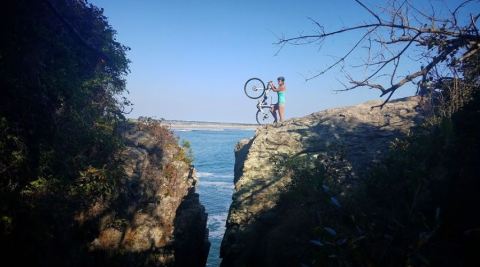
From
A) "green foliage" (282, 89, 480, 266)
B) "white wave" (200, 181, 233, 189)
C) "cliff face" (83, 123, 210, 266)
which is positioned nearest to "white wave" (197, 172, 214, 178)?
"white wave" (200, 181, 233, 189)

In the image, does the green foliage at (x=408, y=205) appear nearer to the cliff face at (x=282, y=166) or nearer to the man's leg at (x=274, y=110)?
the cliff face at (x=282, y=166)

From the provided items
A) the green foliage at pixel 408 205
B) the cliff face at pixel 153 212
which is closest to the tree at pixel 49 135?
the cliff face at pixel 153 212

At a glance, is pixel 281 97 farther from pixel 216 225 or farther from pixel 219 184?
pixel 219 184

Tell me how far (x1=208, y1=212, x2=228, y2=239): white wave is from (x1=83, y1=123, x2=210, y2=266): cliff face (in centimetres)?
433

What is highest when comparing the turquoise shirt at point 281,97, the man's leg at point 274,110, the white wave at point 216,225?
the turquoise shirt at point 281,97

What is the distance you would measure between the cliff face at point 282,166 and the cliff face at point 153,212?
1.79 meters

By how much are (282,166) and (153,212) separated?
4885 millimetres

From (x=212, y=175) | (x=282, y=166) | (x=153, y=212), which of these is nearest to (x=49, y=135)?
(x=153, y=212)

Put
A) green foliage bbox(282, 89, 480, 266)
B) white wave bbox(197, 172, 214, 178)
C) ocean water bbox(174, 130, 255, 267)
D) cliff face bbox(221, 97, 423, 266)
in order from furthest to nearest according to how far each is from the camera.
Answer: white wave bbox(197, 172, 214, 178) < ocean water bbox(174, 130, 255, 267) < cliff face bbox(221, 97, 423, 266) < green foliage bbox(282, 89, 480, 266)

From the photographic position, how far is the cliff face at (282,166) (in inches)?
305

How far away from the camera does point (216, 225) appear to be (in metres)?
16.3

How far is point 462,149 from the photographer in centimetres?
609

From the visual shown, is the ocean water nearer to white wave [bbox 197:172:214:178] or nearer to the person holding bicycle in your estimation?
white wave [bbox 197:172:214:178]

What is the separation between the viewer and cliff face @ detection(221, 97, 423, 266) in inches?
305
